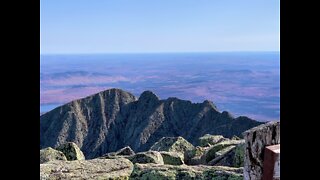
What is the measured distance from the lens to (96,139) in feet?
314

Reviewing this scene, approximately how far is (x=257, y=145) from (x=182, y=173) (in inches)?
263

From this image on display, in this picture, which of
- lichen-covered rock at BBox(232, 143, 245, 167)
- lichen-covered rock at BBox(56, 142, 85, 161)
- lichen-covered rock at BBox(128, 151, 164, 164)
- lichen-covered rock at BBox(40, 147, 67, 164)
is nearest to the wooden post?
lichen-covered rock at BBox(232, 143, 245, 167)

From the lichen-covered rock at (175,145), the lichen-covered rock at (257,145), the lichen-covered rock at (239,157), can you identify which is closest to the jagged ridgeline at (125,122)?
the lichen-covered rock at (175,145)

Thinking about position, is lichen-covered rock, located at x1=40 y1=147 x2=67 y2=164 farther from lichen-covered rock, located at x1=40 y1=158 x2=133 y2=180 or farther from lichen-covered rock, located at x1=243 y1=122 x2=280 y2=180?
lichen-covered rock, located at x1=243 y1=122 x2=280 y2=180

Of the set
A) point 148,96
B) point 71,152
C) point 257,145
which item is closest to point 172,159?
point 71,152

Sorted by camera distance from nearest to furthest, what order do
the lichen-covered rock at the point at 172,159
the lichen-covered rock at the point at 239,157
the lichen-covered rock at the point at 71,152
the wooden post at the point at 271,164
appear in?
the wooden post at the point at 271,164
the lichen-covered rock at the point at 239,157
the lichen-covered rock at the point at 172,159
the lichen-covered rock at the point at 71,152

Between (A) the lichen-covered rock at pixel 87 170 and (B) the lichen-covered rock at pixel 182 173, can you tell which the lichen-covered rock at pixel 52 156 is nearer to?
(A) the lichen-covered rock at pixel 87 170

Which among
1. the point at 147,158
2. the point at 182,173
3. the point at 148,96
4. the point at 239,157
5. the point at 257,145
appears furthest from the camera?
the point at 148,96

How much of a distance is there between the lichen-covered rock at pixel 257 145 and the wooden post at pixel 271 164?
1.07 ft

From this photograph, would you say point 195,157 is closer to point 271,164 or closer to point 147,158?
point 147,158

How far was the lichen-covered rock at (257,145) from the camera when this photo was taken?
21.6 ft

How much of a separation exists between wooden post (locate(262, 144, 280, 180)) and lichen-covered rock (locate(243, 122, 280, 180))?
1.07ft

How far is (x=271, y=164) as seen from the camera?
19.0ft
